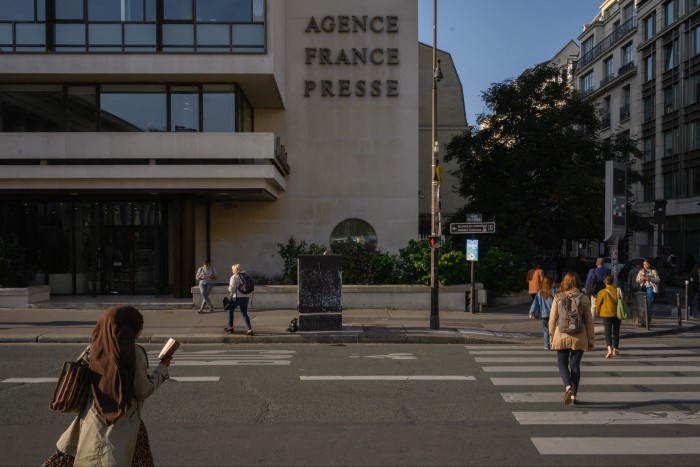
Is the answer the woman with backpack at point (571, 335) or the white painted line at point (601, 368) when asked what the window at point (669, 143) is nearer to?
the white painted line at point (601, 368)

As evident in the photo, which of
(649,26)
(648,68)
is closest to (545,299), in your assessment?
(648,68)

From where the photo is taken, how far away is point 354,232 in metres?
26.3

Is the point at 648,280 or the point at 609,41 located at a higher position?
the point at 609,41

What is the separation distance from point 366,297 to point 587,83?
52.2 metres

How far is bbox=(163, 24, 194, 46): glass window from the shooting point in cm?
2225

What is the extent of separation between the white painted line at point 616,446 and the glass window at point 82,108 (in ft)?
65.1

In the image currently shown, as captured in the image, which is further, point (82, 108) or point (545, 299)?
point (82, 108)

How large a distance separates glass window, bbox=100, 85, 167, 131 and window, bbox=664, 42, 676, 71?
3792 centimetres

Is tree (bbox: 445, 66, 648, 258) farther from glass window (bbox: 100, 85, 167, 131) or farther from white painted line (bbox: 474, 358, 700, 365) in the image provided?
white painted line (bbox: 474, 358, 700, 365)

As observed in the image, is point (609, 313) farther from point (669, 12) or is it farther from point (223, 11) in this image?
point (669, 12)

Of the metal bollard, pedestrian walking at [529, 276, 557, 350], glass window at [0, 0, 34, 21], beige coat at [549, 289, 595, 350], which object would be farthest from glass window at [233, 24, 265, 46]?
beige coat at [549, 289, 595, 350]

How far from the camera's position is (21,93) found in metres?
23.0

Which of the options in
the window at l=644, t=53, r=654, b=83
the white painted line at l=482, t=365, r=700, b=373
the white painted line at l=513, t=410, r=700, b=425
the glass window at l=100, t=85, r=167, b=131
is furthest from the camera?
the window at l=644, t=53, r=654, b=83

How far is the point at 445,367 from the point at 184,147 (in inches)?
524
